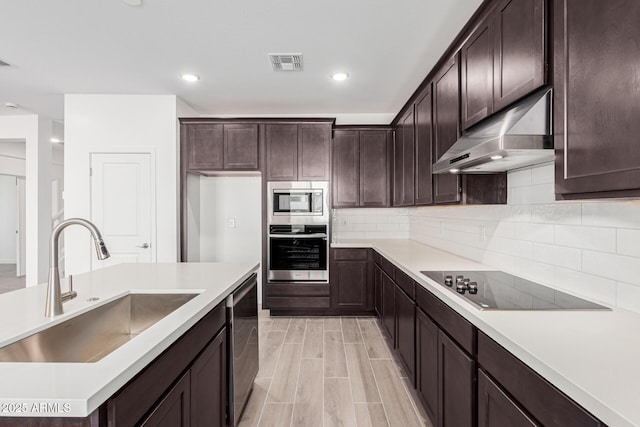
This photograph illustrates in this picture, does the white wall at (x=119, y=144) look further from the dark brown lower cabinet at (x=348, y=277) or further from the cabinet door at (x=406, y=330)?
the cabinet door at (x=406, y=330)

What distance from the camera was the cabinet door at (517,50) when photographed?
1.38 meters

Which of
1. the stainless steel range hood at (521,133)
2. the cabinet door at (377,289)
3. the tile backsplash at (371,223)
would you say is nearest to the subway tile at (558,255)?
the stainless steel range hood at (521,133)

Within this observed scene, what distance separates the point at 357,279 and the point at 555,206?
98.8 inches

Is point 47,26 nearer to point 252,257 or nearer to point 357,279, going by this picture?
point 252,257

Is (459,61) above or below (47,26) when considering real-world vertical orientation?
below

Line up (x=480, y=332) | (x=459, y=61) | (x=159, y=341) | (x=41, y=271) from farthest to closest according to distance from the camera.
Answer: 1. (x=41, y=271)
2. (x=459, y=61)
3. (x=480, y=332)
4. (x=159, y=341)

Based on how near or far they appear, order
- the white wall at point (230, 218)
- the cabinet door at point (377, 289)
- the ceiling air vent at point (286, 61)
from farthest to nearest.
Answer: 1. the white wall at point (230, 218)
2. the cabinet door at point (377, 289)
3. the ceiling air vent at point (286, 61)

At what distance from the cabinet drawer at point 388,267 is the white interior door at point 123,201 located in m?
2.66

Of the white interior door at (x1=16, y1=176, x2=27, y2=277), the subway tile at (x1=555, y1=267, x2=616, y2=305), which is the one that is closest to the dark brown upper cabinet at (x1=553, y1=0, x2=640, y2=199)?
the subway tile at (x1=555, y1=267, x2=616, y2=305)

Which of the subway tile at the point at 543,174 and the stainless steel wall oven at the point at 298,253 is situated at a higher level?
the subway tile at the point at 543,174

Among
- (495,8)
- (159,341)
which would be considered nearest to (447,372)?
(159,341)

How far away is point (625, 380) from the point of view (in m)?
0.80

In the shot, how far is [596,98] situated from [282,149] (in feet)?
10.7

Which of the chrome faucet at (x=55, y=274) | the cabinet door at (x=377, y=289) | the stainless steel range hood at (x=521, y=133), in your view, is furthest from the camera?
the cabinet door at (x=377, y=289)
